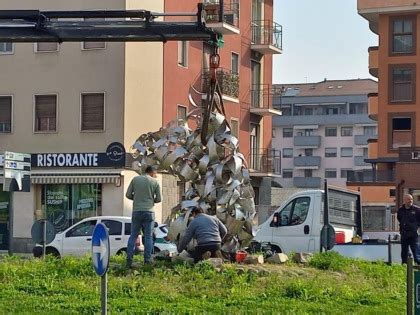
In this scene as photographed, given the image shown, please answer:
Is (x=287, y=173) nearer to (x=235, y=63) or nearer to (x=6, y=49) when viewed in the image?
(x=235, y=63)

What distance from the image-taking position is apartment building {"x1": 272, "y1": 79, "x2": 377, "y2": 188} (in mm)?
123562

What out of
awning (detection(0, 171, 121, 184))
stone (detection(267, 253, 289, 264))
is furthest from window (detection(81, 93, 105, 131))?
stone (detection(267, 253, 289, 264))

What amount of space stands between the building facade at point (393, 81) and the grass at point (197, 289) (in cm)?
5104

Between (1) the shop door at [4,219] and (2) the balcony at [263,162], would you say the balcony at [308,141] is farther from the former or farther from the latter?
(1) the shop door at [4,219]

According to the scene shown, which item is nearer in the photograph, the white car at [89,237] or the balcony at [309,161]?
the white car at [89,237]

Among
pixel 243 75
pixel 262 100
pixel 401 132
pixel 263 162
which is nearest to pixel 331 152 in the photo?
pixel 401 132

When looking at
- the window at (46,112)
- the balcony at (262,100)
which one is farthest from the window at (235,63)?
the window at (46,112)

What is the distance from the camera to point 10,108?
4566 cm

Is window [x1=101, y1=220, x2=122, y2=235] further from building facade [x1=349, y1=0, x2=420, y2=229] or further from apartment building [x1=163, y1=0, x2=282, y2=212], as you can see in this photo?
building facade [x1=349, y1=0, x2=420, y2=229]

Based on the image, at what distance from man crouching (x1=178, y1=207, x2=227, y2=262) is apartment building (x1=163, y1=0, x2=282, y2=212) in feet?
90.4

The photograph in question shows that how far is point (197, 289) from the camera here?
16.5m

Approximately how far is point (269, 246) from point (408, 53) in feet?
148

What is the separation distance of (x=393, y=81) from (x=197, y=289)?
5632 cm

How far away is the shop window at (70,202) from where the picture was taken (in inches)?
1757
